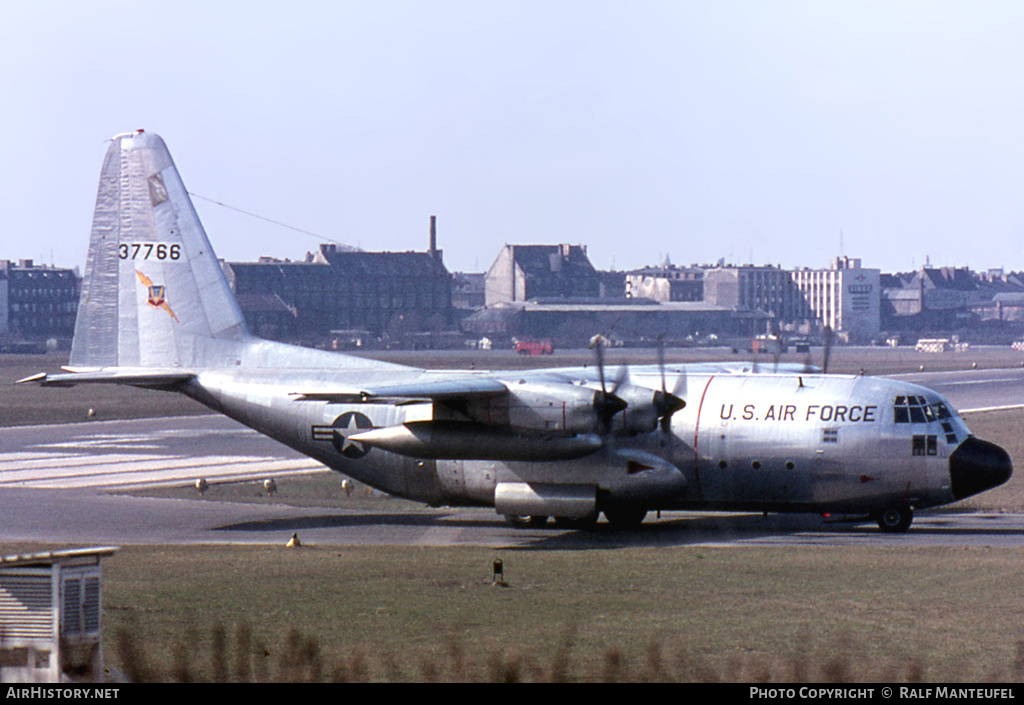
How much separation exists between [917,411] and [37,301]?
167 metres

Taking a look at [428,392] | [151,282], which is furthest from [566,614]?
[151,282]

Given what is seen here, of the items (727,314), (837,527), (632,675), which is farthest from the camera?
(727,314)

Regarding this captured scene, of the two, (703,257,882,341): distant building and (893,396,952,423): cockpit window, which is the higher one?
(703,257,882,341): distant building

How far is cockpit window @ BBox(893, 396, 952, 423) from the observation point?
99.9ft

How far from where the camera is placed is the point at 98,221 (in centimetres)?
3656

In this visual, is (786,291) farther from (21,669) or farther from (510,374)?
(21,669)

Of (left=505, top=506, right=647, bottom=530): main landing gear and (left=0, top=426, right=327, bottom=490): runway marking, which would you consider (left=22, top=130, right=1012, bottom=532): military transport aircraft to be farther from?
(left=0, top=426, right=327, bottom=490): runway marking

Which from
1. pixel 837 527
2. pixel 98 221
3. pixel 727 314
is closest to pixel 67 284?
pixel 727 314

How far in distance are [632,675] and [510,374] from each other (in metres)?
16.1

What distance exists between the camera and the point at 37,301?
586ft

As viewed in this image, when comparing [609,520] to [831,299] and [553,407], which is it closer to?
[553,407]

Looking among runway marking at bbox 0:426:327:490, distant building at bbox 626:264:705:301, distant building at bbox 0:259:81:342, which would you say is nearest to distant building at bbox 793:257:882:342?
distant building at bbox 626:264:705:301

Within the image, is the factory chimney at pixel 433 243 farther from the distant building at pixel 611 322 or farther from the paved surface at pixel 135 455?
the paved surface at pixel 135 455

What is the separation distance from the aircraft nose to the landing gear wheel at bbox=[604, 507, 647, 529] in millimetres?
7721
